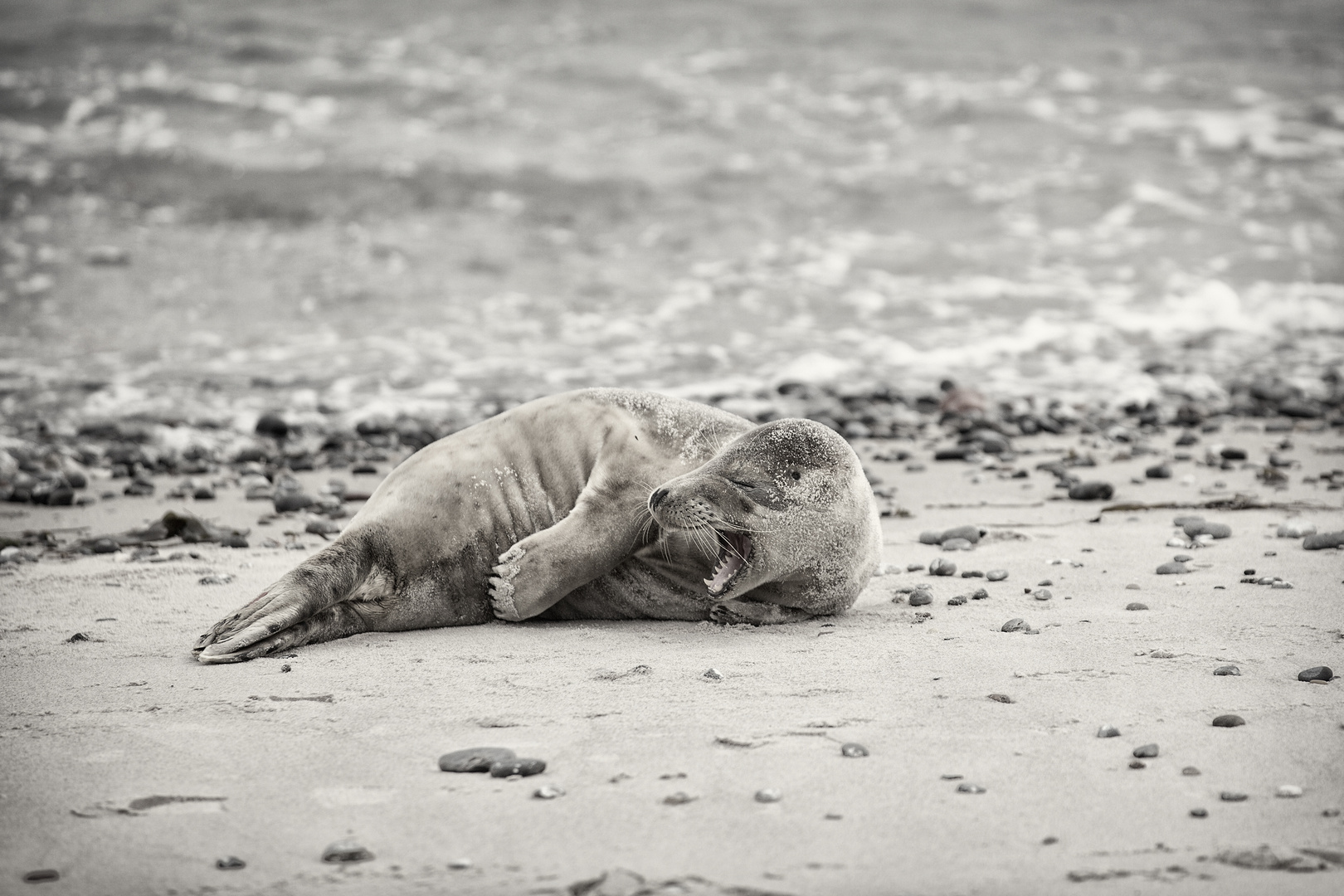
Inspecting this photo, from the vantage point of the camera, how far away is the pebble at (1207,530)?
492cm

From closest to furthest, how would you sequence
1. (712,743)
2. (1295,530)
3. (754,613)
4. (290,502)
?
1. (712,743)
2. (754,613)
3. (1295,530)
4. (290,502)

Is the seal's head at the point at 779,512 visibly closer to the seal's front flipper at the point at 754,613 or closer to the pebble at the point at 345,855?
the seal's front flipper at the point at 754,613

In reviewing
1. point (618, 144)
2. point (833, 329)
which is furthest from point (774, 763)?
point (618, 144)

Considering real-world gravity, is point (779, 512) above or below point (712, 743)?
above

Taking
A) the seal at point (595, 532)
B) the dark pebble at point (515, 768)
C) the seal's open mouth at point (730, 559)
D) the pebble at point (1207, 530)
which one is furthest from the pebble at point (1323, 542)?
the dark pebble at point (515, 768)

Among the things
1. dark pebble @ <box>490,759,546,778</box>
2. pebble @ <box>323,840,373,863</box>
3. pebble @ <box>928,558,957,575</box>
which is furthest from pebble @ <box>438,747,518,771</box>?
pebble @ <box>928,558,957,575</box>

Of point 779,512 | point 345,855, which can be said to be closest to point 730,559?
point 779,512

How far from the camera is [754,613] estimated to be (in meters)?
4.02

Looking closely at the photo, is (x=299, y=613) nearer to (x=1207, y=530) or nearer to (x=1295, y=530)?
(x=1207, y=530)

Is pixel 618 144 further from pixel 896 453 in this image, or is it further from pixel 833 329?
pixel 896 453

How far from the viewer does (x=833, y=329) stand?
1086cm

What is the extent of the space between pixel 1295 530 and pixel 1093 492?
3.48 feet

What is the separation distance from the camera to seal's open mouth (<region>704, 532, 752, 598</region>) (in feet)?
12.6

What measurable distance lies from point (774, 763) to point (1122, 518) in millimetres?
3074
